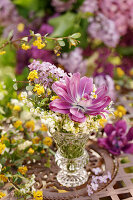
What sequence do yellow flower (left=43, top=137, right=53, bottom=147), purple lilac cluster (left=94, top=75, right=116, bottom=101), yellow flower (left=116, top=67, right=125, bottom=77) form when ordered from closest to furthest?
1. yellow flower (left=43, top=137, right=53, bottom=147)
2. purple lilac cluster (left=94, top=75, right=116, bottom=101)
3. yellow flower (left=116, top=67, right=125, bottom=77)

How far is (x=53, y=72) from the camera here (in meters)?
0.72

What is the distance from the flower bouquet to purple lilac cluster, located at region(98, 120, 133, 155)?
0.62 ft

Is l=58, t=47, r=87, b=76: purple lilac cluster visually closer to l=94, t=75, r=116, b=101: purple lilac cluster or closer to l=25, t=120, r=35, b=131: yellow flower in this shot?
l=94, t=75, r=116, b=101: purple lilac cluster

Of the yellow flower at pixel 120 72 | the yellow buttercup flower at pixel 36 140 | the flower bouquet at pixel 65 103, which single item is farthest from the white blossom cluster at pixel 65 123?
the yellow flower at pixel 120 72

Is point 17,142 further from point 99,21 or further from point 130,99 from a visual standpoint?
point 99,21

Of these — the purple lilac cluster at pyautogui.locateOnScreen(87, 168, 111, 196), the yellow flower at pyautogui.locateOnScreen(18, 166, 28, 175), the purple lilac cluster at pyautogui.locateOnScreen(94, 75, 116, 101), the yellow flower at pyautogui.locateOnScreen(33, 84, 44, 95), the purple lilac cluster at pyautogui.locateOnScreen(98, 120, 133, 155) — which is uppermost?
the purple lilac cluster at pyautogui.locateOnScreen(94, 75, 116, 101)

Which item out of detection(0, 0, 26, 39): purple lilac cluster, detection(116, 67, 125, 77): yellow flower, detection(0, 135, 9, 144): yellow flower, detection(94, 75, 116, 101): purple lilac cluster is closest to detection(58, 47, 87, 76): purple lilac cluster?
detection(94, 75, 116, 101): purple lilac cluster

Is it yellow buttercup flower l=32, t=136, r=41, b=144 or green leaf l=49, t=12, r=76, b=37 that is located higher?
green leaf l=49, t=12, r=76, b=37

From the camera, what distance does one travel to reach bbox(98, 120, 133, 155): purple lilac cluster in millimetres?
938

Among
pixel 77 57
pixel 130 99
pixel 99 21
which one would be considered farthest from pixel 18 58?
pixel 130 99

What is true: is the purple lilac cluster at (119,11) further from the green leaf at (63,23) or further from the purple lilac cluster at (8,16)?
the purple lilac cluster at (8,16)

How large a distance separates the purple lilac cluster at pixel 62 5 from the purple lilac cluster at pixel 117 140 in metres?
0.65

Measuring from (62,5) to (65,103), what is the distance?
79 centimetres

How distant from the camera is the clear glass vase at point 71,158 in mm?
748
